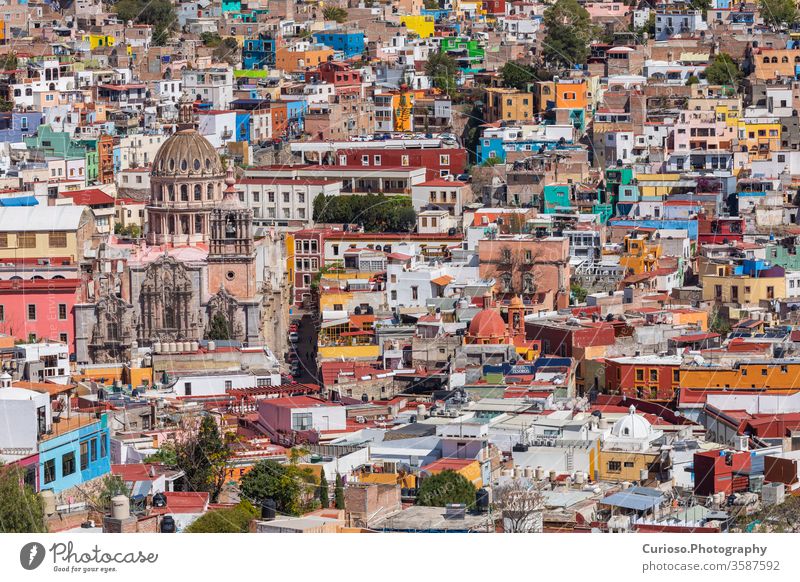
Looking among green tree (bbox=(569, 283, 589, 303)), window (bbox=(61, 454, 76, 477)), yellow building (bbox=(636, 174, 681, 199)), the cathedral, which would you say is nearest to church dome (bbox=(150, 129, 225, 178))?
the cathedral

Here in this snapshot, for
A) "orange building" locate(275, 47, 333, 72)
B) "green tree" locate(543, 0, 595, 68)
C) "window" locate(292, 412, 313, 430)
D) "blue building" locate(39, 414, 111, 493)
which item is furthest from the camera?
"orange building" locate(275, 47, 333, 72)

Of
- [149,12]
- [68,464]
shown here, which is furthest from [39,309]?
[149,12]

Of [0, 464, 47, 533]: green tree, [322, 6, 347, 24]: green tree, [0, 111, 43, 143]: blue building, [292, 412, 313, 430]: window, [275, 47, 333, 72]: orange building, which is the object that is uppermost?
[322, 6, 347, 24]: green tree

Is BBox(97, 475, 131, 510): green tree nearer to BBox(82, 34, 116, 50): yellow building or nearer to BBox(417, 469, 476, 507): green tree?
BBox(417, 469, 476, 507): green tree

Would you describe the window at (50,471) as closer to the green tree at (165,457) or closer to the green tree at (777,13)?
the green tree at (165,457)

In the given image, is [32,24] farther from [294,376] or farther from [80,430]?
[80,430]

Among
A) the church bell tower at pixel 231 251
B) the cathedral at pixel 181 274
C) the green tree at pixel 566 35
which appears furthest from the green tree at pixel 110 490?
the green tree at pixel 566 35
